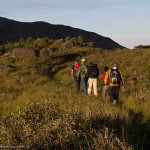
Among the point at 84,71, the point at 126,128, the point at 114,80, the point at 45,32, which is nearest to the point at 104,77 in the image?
the point at 114,80

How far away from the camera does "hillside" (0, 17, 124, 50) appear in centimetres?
6369

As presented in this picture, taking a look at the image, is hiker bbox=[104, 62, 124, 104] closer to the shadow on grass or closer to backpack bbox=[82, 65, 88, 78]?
the shadow on grass

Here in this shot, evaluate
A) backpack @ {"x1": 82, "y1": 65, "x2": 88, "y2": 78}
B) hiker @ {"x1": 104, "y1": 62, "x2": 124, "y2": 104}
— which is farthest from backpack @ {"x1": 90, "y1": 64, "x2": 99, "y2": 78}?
hiker @ {"x1": 104, "y1": 62, "x2": 124, "y2": 104}

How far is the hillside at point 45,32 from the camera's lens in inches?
2507

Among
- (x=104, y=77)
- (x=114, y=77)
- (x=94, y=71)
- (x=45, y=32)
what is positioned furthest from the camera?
(x=45, y=32)

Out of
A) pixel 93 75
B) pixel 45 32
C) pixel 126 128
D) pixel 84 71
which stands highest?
pixel 45 32

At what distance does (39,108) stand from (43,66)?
588 inches

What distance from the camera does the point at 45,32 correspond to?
226ft

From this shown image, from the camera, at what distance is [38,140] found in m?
2.96

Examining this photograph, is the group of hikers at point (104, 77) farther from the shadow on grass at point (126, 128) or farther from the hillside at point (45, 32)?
the hillside at point (45, 32)

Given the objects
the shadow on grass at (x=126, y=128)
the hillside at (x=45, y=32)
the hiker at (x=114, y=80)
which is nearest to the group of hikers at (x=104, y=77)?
the hiker at (x=114, y=80)

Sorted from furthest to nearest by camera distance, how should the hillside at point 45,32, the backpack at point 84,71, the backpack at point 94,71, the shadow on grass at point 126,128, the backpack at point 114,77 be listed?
the hillside at point 45,32 < the backpack at point 84,71 < the backpack at point 94,71 < the backpack at point 114,77 < the shadow on grass at point 126,128

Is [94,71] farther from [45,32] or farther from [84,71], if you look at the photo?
[45,32]

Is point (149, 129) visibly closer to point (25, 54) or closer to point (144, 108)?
point (144, 108)
